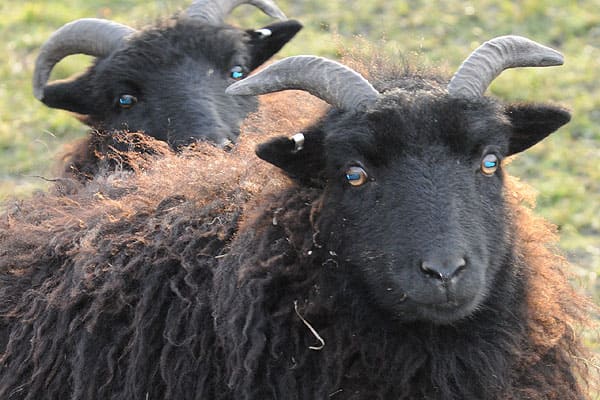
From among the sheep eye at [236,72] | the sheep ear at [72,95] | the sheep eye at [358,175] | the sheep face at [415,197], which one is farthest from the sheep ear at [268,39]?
the sheep eye at [358,175]

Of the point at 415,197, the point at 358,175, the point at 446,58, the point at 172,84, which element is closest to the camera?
the point at 415,197

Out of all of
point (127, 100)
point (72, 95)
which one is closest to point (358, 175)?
point (127, 100)

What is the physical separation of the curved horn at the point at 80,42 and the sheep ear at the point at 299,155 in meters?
3.36

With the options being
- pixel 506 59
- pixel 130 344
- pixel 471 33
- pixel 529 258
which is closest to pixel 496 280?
pixel 529 258

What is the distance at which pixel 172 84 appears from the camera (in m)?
7.61

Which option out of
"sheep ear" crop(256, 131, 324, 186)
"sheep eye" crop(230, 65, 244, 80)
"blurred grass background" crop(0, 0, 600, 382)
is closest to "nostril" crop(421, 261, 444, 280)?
"sheep ear" crop(256, 131, 324, 186)

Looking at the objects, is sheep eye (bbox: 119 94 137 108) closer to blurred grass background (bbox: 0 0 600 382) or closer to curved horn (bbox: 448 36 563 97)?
blurred grass background (bbox: 0 0 600 382)

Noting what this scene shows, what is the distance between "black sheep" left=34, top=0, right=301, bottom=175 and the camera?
7.47 meters

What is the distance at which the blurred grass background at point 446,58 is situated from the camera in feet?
31.4

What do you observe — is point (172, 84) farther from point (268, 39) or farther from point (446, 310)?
point (446, 310)

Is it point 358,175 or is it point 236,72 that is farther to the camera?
point 236,72

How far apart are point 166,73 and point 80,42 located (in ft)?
2.89

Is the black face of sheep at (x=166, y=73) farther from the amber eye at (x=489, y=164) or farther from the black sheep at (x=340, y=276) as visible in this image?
the amber eye at (x=489, y=164)

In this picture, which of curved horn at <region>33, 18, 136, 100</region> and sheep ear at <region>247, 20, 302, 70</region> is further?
sheep ear at <region>247, 20, 302, 70</region>
